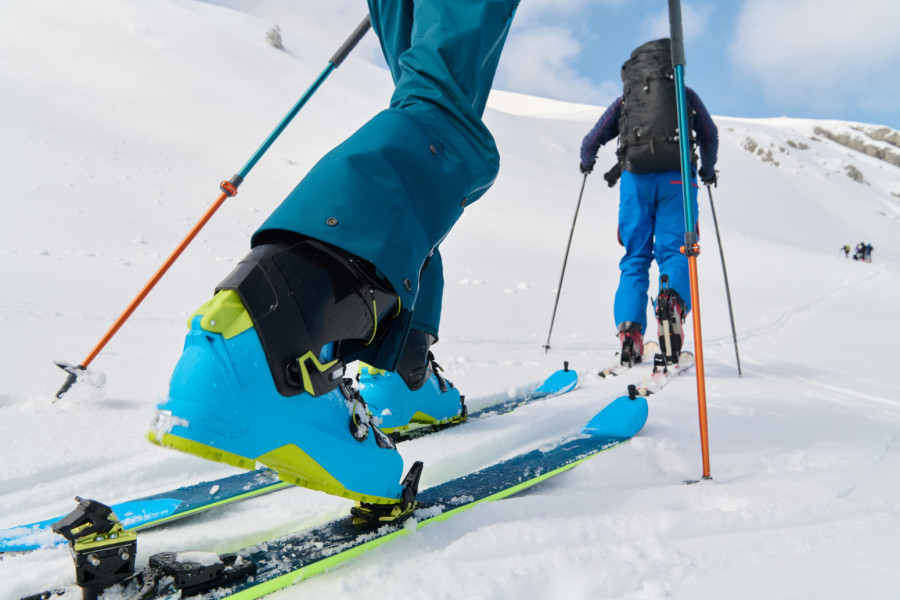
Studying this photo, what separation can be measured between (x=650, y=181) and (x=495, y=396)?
216cm

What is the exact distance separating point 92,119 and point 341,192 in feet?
44.9

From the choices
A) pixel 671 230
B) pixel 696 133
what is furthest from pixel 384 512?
pixel 696 133

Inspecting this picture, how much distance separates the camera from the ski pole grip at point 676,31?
1.84 metres

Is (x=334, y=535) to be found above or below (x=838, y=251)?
below

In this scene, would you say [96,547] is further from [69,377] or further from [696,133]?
[696,133]

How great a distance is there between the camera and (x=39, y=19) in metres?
19.2

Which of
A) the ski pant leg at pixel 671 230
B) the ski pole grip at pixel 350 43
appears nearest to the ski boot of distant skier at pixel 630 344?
the ski pant leg at pixel 671 230

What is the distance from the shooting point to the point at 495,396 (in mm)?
2529

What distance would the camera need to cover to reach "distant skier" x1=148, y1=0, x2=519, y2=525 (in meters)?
0.82

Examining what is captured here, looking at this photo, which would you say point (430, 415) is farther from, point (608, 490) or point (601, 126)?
point (601, 126)

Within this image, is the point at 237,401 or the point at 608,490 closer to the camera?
the point at 237,401

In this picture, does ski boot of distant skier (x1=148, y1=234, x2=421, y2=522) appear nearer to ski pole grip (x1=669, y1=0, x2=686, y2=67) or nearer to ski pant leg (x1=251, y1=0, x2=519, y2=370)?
ski pant leg (x1=251, y1=0, x2=519, y2=370)

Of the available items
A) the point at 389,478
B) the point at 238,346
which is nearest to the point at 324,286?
the point at 238,346

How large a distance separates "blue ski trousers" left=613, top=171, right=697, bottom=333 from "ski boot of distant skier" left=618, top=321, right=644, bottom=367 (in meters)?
0.04
